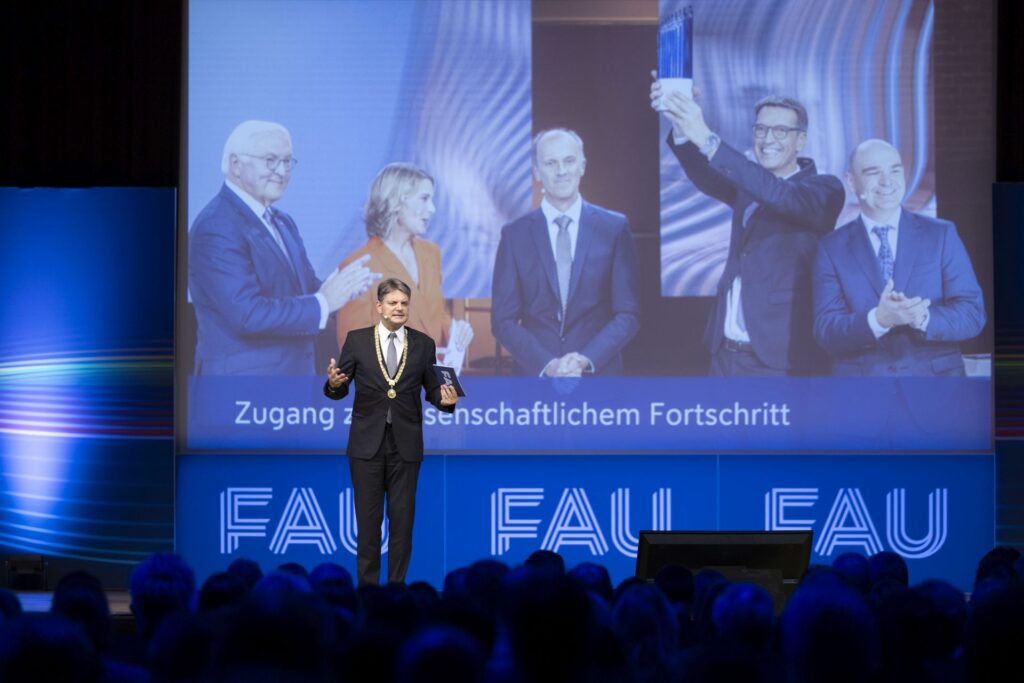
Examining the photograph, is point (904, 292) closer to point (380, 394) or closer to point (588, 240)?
point (588, 240)

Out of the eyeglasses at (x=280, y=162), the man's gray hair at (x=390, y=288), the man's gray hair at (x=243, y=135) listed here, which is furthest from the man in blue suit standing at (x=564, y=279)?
the man's gray hair at (x=390, y=288)

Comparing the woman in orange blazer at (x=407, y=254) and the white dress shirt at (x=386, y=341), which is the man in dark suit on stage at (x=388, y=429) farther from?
the woman in orange blazer at (x=407, y=254)

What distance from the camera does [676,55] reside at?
21.5ft

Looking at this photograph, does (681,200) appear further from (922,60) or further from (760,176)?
(922,60)

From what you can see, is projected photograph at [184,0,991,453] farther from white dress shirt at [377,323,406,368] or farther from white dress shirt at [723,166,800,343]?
white dress shirt at [377,323,406,368]

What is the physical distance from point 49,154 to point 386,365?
8.98ft

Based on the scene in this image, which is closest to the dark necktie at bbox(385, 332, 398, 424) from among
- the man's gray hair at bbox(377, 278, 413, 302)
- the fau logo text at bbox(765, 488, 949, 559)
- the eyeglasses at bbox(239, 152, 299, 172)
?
the man's gray hair at bbox(377, 278, 413, 302)

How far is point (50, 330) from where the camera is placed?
649 cm

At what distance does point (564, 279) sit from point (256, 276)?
60.9 inches

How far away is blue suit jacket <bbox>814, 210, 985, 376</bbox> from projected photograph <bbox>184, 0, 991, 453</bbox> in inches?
0.4

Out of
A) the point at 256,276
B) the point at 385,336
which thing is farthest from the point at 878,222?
the point at 256,276

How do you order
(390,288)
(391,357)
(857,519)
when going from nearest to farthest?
(390,288) → (391,357) → (857,519)

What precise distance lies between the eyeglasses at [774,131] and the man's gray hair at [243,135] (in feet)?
7.70

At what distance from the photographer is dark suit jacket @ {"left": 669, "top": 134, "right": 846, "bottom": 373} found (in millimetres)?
6551
